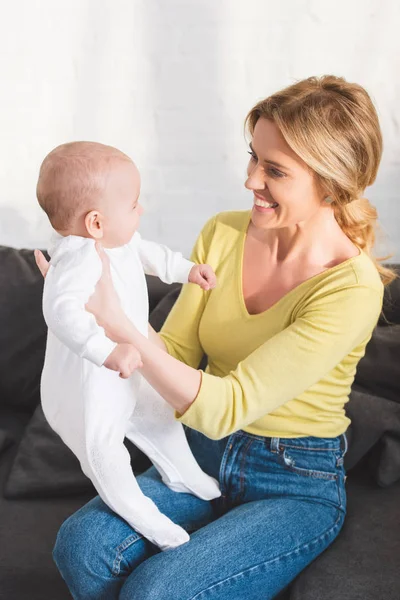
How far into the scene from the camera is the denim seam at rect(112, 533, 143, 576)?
1575 millimetres

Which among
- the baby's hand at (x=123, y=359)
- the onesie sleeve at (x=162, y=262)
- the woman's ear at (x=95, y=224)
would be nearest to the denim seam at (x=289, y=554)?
the baby's hand at (x=123, y=359)

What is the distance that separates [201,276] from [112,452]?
1.28 ft

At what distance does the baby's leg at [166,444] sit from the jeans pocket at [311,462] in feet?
0.56

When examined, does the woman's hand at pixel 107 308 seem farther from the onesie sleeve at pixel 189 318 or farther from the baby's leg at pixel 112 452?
the onesie sleeve at pixel 189 318

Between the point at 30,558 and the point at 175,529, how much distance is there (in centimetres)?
41

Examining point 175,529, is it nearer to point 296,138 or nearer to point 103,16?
point 296,138

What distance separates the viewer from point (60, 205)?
4.45 feet

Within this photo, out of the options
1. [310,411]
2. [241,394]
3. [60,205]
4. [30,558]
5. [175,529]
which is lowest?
[30,558]

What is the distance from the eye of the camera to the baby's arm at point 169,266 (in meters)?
1.57

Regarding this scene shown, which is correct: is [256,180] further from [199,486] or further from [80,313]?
[199,486]

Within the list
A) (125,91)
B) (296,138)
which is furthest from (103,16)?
(296,138)

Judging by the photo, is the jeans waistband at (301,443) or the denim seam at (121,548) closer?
the denim seam at (121,548)

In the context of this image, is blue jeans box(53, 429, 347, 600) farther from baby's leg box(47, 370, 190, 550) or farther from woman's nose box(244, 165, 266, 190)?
woman's nose box(244, 165, 266, 190)

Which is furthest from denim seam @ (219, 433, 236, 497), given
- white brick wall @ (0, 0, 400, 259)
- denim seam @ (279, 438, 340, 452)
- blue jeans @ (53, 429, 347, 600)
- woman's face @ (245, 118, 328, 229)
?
white brick wall @ (0, 0, 400, 259)
